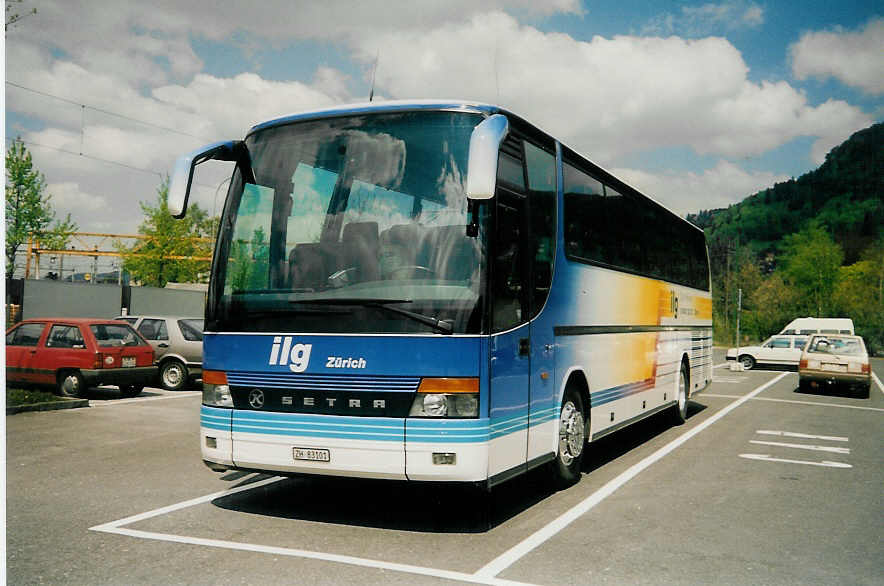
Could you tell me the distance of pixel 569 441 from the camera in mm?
8086

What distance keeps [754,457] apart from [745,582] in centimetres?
557

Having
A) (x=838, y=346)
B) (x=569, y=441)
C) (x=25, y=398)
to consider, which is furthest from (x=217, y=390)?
(x=838, y=346)

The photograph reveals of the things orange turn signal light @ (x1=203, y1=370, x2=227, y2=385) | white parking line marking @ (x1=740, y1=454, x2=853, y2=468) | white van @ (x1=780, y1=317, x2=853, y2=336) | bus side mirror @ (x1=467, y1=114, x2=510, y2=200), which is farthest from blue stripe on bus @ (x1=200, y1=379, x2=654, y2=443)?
white van @ (x1=780, y1=317, x2=853, y2=336)

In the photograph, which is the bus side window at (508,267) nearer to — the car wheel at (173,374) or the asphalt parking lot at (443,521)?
the asphalt parking lot at (443,521)

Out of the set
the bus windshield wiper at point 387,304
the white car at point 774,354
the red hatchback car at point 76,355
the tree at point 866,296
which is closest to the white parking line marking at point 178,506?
the bus windshield wiper at point 387,304

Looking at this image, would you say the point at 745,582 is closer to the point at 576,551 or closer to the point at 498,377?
the point at 576,551

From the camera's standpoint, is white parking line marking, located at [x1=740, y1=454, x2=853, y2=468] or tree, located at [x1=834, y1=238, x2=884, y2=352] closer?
white parking line marking, located at [x1=740, y1=454, x2=853, y2=468]

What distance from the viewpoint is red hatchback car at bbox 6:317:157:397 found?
1545 cm

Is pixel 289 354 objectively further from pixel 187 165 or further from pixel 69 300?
pixel 69 300

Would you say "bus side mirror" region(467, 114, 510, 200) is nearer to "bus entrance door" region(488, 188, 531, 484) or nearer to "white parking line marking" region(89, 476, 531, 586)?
"bus entrance door" region(488, 188, 531, 484)

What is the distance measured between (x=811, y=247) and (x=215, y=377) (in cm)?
8991

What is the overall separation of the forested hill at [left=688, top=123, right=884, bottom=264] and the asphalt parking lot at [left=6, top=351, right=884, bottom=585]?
117506 millimetres

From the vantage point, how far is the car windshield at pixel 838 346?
2208cm

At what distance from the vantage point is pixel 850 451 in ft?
36.6
